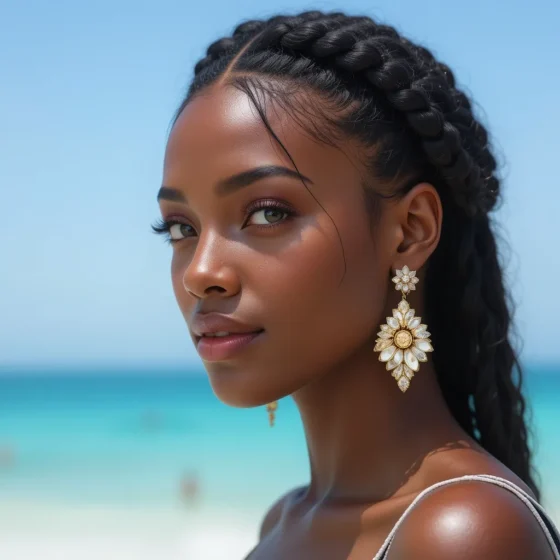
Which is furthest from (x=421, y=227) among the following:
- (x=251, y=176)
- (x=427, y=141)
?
(x=251, y=176)

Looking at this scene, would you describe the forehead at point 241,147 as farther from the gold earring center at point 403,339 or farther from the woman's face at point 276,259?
the gold earring center at point 403,339

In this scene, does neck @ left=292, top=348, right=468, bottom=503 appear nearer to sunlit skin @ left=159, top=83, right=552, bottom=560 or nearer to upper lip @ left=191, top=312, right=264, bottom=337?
sunlit skin @ left=159, top=83, right=552, bottom=560

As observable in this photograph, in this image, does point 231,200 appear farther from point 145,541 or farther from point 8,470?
point 8,470

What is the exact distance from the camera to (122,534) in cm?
1059

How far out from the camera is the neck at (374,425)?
7.41ft

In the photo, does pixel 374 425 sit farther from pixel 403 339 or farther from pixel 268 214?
pixel 268 214

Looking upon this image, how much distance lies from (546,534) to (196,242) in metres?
1.09

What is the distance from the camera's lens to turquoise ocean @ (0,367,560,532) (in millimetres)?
12711

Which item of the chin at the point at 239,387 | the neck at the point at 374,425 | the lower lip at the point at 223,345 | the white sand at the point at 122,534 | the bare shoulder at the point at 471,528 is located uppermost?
the lower lip at the point at 223,345

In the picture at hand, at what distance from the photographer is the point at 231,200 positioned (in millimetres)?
2186

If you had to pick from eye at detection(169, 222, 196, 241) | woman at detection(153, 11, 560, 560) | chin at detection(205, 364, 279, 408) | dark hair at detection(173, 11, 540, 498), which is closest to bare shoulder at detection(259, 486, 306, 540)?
woman at detection(153, 11, 560, 560)

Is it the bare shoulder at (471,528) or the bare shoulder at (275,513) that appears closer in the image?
the bare shoulder at (471,528)

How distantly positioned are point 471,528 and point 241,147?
3.29 ft

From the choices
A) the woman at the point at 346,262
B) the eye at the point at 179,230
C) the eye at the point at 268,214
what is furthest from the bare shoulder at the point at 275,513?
the eye at the point at 268,214
